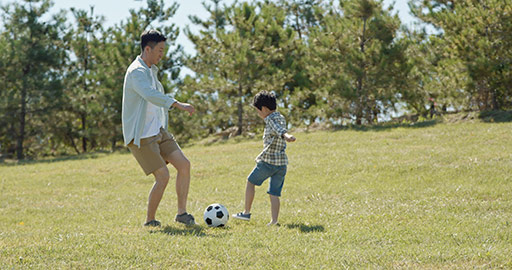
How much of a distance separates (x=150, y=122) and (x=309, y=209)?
121 inches

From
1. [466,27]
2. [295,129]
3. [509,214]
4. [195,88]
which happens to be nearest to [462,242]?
[509,214]

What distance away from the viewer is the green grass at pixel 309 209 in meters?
4.68

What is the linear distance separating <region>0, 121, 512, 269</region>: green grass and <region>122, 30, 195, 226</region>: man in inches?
27.8

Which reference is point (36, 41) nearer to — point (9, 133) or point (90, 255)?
point (9, 133)

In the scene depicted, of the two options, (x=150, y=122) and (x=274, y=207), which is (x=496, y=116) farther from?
(x=150, y=122)

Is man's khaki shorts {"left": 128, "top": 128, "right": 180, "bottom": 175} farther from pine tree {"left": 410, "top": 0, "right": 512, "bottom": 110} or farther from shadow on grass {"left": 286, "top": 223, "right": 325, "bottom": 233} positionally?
pine tree {"left": 410, "top": 0, "right": 512, "bottom": 110}

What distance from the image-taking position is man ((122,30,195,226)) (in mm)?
6145

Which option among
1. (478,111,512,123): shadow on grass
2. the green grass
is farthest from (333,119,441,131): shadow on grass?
(478,111,512,123): shadow on grass

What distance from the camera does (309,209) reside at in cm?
821

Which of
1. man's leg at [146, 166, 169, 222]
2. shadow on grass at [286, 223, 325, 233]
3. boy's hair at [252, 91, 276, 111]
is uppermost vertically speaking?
boy's hair at [252, 91, 276, 111]

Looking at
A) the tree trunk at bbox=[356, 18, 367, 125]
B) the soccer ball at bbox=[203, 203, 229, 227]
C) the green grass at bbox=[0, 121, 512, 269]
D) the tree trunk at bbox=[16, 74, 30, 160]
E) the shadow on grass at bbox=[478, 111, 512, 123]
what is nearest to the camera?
the green grass at bbox=[0, 121, 512, 269]

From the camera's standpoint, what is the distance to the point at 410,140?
16.9 meters

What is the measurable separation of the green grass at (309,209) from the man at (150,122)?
0.71 m

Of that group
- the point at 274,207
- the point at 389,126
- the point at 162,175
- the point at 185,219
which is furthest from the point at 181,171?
the point at 389,126
